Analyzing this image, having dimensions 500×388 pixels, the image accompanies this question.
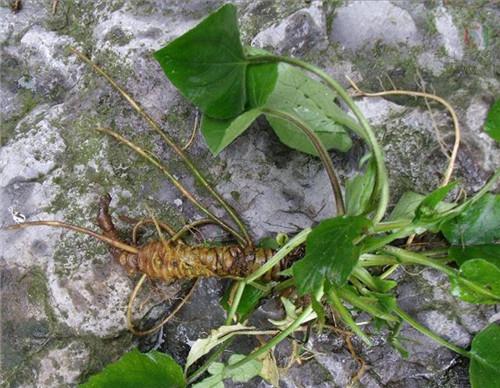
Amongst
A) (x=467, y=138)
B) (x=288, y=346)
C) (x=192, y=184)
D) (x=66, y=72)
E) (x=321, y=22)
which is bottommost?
(x=288, y=346)

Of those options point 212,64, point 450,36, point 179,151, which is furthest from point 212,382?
point 450,36

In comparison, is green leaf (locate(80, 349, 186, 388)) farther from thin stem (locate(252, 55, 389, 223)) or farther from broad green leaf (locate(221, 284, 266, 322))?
thin stem (locate(252, 55, 389, 223))

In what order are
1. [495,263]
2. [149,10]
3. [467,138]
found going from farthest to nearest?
[149,10] → [467,138] → [495,263]

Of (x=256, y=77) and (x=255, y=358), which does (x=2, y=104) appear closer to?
(x=256, y=77)

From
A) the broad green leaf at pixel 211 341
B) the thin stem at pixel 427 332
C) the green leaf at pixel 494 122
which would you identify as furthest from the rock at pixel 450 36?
the broad green leaf at pixel 211 341

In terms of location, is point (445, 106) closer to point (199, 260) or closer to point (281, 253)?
point (281, 253)

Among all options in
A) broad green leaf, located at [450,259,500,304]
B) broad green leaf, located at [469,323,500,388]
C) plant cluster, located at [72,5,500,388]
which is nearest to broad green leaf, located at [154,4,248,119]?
plant cluster, located at [72,5,500,388]

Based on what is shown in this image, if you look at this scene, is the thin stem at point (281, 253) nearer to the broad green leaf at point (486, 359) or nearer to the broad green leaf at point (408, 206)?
the broad green leaf at point (408, 206)

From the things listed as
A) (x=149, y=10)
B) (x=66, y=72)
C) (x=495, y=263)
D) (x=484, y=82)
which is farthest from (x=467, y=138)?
(x=66, y=72)
